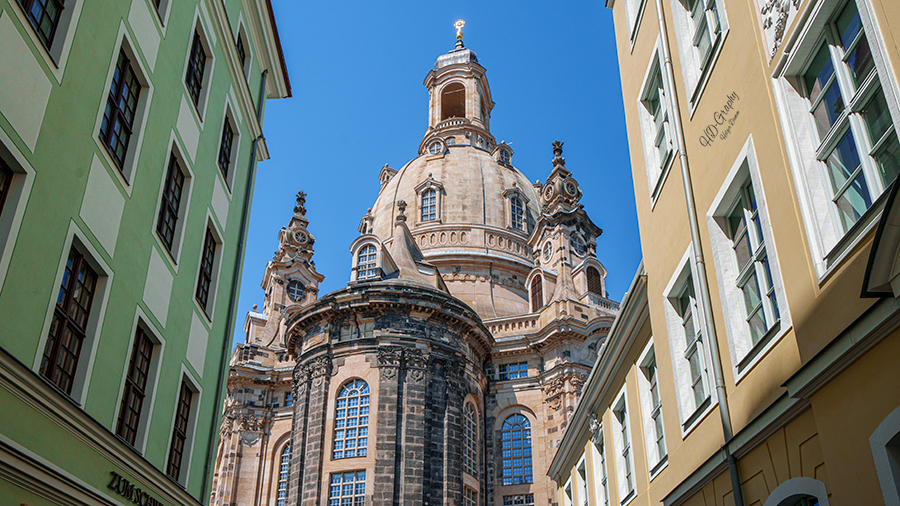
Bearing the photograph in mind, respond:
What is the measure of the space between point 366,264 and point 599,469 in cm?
2876

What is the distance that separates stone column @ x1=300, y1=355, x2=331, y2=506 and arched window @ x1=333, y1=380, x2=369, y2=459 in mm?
734

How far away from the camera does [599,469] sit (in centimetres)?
1870

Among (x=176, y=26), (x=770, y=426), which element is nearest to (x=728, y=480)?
(x=770, y=426)

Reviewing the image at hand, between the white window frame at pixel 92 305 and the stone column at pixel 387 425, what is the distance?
25349 millimetres

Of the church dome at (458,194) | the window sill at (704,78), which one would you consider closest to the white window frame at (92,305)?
the window sill at (704,78)

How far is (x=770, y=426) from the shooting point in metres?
8.31

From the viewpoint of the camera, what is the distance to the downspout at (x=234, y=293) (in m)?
16.6

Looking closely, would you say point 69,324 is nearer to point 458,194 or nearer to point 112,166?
point 112,166

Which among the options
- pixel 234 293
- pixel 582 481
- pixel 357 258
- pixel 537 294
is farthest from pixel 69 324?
pixel 537 294

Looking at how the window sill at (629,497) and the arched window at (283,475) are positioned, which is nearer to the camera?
the window sill at (629,497)

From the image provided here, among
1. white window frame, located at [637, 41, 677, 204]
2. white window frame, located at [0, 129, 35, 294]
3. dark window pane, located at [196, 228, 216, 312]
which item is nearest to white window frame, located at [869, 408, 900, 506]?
white window frame, located at [637, 41, 677, 204]

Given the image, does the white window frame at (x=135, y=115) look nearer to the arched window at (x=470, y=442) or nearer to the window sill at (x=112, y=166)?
the window sill at (x=112, y=166)

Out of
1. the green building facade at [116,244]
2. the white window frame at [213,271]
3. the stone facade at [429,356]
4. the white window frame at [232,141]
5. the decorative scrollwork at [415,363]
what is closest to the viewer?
the green building facade at [116,244]

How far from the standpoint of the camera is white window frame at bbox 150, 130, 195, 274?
14.1 m
